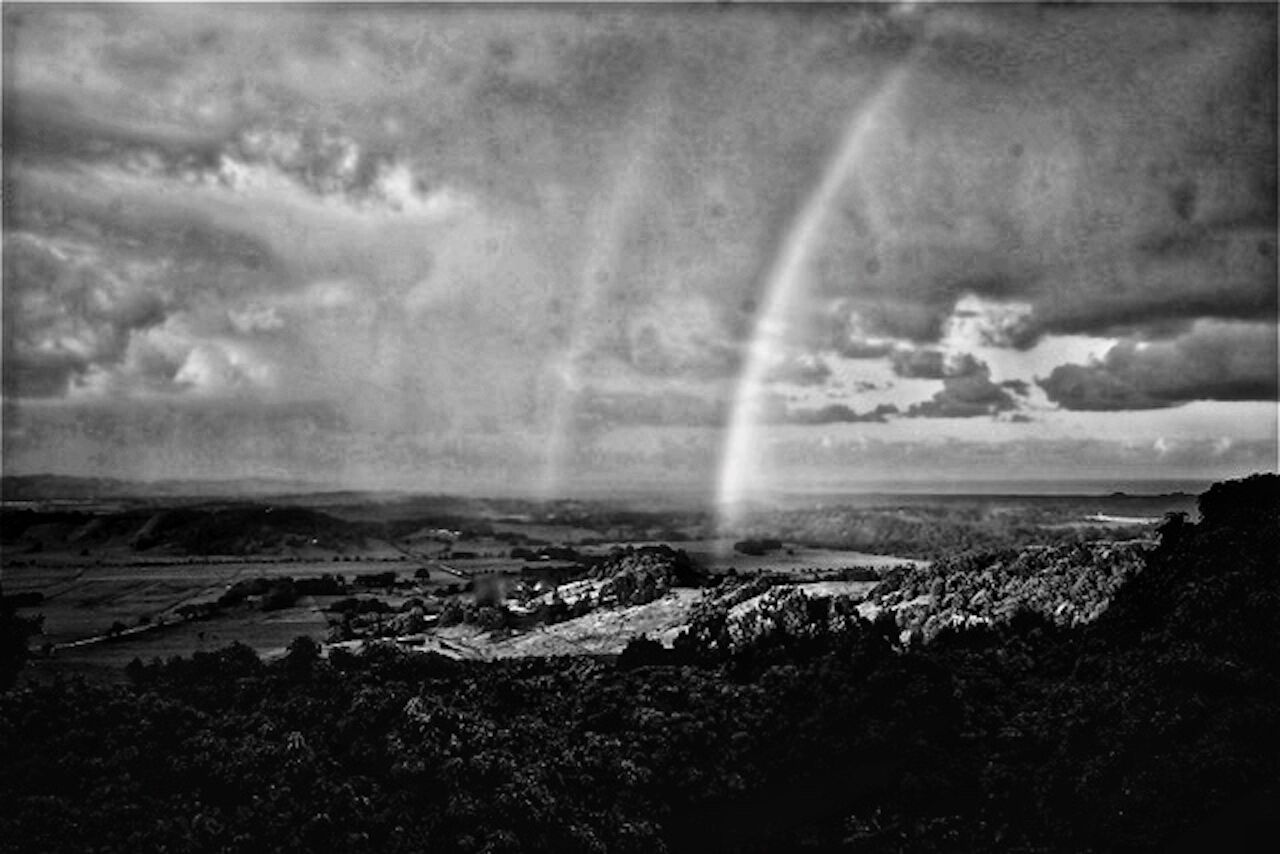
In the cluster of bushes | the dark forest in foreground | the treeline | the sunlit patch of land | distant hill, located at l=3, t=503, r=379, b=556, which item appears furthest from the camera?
the treeline

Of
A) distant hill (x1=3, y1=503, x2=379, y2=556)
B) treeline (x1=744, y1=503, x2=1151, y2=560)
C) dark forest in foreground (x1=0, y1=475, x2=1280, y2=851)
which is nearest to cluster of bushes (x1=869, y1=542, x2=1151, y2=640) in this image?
dark forest in foreground (x1=0, y1=475, x2=1280, y2=851)

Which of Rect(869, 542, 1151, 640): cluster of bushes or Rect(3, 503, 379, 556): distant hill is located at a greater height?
Rect(3, 503, 379, 556): distant hill

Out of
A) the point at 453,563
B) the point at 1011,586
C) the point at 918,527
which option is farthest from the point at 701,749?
the point at 918,527

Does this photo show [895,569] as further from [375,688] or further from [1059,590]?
[375,688]

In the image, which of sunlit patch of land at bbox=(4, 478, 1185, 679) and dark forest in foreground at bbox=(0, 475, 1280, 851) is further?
sunlit patch of land at bbox=(4, 478, 1185, 679)

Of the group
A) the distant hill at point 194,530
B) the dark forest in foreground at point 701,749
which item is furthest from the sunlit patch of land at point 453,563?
the dark forest in foreground at point 701,749

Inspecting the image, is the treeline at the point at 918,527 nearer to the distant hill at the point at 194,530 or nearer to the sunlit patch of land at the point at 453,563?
the sunlit patch of land at the point at 453,563

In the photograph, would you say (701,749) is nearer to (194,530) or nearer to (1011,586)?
(1011,586)

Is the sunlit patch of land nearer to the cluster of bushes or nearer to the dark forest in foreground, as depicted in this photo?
the cluster of bushes
